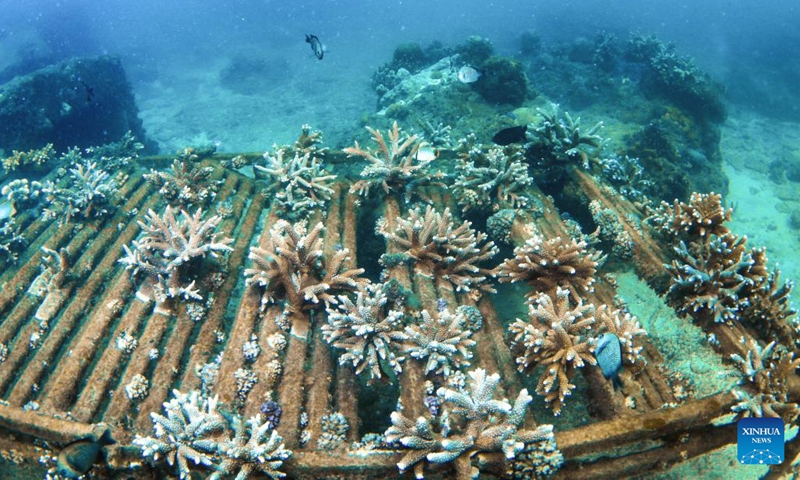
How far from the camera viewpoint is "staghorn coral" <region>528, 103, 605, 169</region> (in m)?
6.58

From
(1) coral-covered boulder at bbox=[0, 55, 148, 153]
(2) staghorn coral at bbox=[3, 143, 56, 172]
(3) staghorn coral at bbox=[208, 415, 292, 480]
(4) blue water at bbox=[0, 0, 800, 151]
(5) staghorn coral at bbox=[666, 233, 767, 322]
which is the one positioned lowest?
(3) staghorn coral at bbox=[208, 415, 292, 480]

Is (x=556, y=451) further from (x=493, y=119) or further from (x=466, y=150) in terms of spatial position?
(x=493, y=119)

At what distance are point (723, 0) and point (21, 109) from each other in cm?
8057

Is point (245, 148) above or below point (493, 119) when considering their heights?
above

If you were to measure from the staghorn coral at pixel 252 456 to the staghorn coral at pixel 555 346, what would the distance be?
2354 millimetres

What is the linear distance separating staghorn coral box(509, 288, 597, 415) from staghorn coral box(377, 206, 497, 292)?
0.86 meters

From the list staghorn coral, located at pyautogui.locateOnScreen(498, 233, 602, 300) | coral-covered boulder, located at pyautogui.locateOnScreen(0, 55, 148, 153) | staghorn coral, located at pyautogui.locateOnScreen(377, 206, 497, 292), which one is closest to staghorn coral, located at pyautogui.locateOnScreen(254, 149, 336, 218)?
staghorn coral, located at pyautogui.locateOnScreen(377, 206, 497, 292)

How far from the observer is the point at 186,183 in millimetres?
6426

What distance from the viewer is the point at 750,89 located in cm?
2091

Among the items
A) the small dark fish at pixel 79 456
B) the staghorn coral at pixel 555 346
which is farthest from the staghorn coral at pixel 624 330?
the small dark fish at pixel 79 456

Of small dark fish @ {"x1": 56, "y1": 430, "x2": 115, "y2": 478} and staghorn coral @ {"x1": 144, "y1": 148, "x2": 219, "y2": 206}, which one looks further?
staghorn coral @ {"x1": 144, "y1": 148, "x2": 219, "y2": 206}

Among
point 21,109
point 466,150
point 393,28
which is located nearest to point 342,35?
point 393,28

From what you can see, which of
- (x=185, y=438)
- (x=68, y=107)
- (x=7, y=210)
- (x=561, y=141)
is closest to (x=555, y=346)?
(x=185, y=438)

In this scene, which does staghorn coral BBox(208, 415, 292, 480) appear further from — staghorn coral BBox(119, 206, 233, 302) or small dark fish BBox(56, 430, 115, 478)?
staghorn coral BBox(119, 206, 233, 302)
